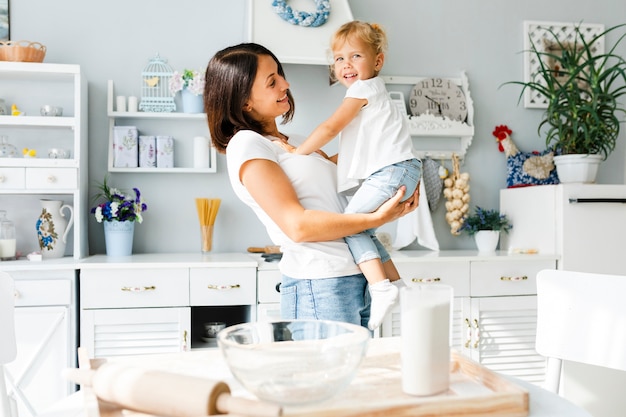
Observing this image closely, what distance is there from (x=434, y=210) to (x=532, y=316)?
795 mm

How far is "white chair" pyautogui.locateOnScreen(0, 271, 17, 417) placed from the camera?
1378 millimetres

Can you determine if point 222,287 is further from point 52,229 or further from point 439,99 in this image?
point 439,99

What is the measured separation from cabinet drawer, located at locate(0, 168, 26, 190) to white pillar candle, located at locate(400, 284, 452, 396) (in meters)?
2.44

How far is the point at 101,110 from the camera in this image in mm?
3227

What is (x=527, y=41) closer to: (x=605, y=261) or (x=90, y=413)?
(x=605, y=261)

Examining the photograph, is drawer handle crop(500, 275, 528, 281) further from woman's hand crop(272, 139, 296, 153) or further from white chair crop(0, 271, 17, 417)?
white chair crop(0, 271, 17, 417)

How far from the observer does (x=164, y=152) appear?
3188 millimetres

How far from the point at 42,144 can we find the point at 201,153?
0.79 m

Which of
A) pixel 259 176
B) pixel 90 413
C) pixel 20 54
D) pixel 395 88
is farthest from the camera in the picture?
pixel 395 88

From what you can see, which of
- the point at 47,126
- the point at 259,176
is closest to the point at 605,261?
the point at 259,176

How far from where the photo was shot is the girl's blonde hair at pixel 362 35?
6.61 ft

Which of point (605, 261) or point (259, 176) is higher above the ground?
point (259, 176)

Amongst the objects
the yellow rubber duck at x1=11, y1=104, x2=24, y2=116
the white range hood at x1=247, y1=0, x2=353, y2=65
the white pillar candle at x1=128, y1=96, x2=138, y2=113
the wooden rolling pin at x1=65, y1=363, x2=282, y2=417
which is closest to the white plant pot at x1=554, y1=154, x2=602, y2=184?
the white range hood at x1=247, y1=0, x2=353, y2=65

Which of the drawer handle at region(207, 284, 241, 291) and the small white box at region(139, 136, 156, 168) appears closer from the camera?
the drawer handle at region(207, 284, 241, 291)
